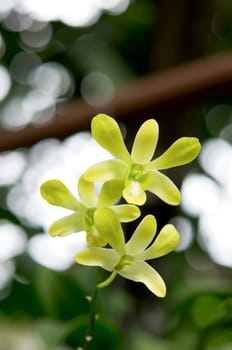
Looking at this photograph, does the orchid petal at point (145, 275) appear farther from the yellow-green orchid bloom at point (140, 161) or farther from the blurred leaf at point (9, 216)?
the blurred leaf at point (9, 216)

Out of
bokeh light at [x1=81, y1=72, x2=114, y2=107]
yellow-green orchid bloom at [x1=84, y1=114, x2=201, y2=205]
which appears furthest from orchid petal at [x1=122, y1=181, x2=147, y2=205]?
bokeh light at [x1=81, y1=72, x2=114, y2=107]

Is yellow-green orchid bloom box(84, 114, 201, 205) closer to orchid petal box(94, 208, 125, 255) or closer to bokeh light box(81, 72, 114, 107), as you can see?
orchid petal box(94, 208, 125, 255)

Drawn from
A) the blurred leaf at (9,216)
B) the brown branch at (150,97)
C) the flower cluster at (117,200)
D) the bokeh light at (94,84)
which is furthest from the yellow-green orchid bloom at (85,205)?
the bokeh light at (94,84)

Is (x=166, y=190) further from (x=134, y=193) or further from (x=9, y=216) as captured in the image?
(x=9, y=216)

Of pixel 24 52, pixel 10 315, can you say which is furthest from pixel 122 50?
pixel 10 315

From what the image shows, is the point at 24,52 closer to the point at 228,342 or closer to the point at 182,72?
the point at 182,72

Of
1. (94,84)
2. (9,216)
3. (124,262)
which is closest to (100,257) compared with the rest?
(124,262)
